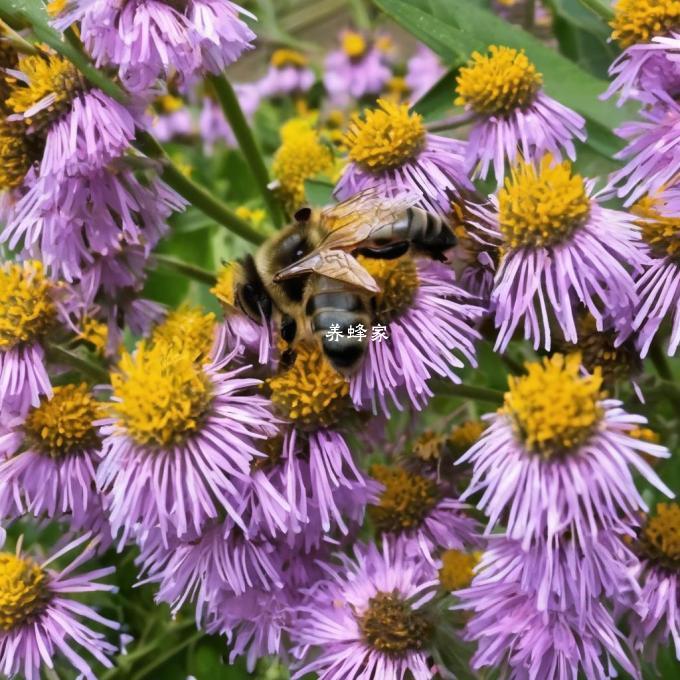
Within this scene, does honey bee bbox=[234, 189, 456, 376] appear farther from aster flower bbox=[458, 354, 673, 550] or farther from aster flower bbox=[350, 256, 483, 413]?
aster flower bbox=[458, 354, 673, 550]

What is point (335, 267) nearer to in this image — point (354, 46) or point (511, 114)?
point (511, 114)

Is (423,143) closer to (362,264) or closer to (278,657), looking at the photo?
(362,264)

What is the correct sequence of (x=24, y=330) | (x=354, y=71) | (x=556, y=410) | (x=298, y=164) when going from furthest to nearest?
1. (x=354, y=71)
2. (x=298, y=164)
3. (x=24, y=330)
4. (x=556, y=410)

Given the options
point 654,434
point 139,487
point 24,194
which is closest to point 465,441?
point 654,434

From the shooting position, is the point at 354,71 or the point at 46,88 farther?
the point at 354,71

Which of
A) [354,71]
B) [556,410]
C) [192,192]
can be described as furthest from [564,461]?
[354,71]

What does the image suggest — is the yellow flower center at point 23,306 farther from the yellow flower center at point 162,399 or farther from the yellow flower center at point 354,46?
the yellow flower center at point 354,46

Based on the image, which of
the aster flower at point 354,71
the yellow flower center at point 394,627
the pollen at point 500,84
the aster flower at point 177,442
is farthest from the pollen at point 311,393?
the aster flower at point 354,71

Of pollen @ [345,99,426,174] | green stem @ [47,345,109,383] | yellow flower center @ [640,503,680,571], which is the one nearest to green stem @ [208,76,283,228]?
pollen @ [345,99,426,174]
